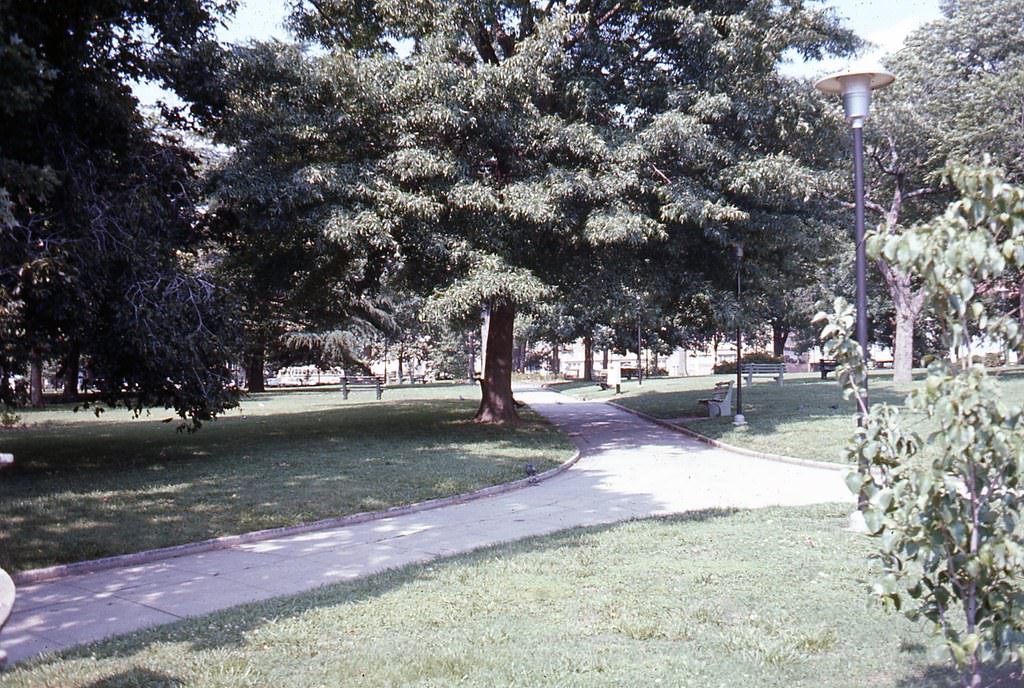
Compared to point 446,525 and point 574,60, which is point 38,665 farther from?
point 574,60

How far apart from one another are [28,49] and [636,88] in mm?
10996

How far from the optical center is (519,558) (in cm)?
675

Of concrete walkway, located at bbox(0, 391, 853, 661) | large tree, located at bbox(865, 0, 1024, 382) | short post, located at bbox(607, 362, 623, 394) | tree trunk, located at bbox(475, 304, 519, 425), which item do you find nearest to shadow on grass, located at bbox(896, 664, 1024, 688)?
concrete walkway, located at bbox(0, 391, 853, 661)

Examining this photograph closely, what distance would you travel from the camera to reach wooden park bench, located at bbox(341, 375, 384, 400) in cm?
3653

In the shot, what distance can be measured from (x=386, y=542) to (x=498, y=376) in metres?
11.9

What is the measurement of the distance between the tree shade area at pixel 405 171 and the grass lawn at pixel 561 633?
23.8 ft

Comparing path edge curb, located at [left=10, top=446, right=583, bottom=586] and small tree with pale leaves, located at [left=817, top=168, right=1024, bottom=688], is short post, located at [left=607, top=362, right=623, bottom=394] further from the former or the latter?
small tree with pale leaves, located at [left=817, top=168, right=1024, bottom=688]

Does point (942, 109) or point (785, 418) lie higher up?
point (942, 109)

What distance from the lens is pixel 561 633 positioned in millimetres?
4797

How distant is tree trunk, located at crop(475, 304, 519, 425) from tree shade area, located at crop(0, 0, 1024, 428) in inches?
8.0

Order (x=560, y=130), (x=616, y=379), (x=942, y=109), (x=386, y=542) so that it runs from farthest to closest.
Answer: (x=616, y=379)
(x=942, y=109)
(x=560, y=130)
(x=386, y=542)

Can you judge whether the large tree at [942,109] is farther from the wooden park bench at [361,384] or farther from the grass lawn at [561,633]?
the grass lawn at [561,633]

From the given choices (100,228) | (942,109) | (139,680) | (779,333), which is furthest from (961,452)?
(779,333)

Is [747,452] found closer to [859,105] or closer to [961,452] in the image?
[859,105]
